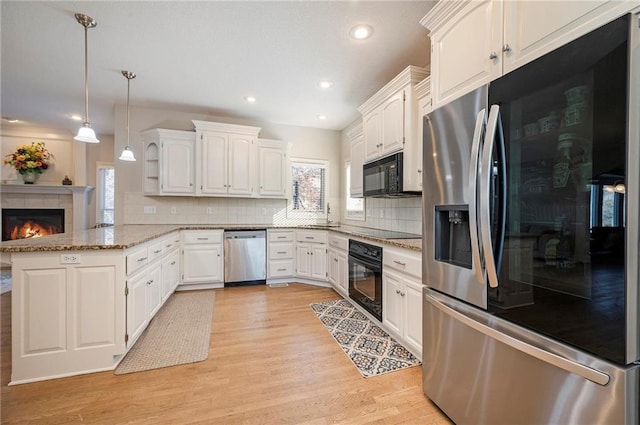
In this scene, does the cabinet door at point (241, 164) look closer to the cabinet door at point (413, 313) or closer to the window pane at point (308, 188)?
the window pane at point (308, 188)

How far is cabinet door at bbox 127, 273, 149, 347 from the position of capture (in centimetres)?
206

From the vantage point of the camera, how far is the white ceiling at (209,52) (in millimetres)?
2049

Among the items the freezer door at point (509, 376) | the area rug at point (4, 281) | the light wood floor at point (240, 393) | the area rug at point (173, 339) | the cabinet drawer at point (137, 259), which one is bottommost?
the light wood floor at point (240, 393)

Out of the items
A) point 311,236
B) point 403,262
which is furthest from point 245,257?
point 403,262

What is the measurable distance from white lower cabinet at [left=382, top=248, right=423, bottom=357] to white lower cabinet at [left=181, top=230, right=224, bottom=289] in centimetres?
250

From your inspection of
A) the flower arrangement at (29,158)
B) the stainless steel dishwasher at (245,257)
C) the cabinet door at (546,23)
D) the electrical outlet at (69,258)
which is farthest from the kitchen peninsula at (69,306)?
the flower arrangement at (29,158)

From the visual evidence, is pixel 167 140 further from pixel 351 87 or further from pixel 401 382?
pixel 401 382

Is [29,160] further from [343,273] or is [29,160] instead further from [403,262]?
[403,262]

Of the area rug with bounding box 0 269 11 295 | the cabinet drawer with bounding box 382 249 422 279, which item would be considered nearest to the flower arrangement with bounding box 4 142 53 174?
the area rug with bounding box 0 269 11 295

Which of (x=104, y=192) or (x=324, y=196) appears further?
(x=104, y=192)

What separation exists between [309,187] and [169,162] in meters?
2.25

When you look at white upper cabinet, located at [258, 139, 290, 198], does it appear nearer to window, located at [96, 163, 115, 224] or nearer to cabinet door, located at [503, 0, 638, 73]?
cabinet door, located at [503, 0, 638, 73]

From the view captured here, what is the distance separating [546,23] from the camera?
1.11 meters

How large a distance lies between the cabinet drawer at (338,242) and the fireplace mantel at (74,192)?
514 centimetres
